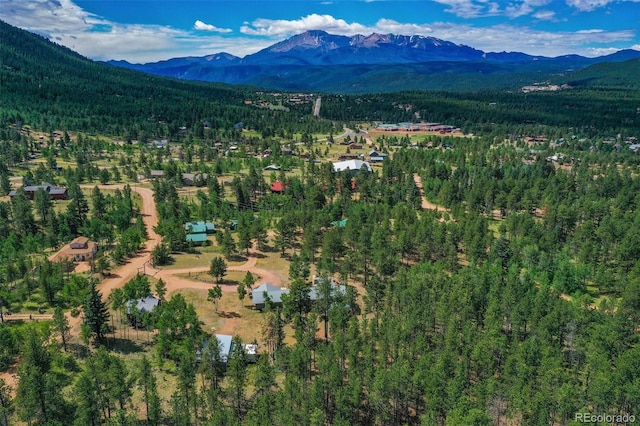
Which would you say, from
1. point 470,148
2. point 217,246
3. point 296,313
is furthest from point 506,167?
point 296,313

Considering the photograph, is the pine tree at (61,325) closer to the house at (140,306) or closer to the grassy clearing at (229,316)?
the house at (140,306)

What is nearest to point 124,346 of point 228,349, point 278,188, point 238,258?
point 228,349

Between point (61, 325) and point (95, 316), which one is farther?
point (95, 316)

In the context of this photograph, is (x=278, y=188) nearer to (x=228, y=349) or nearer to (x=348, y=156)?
(x=348, y=156)

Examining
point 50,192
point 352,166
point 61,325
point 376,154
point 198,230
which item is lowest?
Result: point 61,325

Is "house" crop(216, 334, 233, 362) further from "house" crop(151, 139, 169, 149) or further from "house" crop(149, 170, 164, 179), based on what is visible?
"house" crop(151, 139, 169, 149)

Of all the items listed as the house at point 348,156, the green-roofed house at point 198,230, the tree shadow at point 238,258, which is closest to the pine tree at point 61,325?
the tree shadow at point 238,258

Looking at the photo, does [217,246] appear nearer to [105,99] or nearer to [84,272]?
[84,272]
